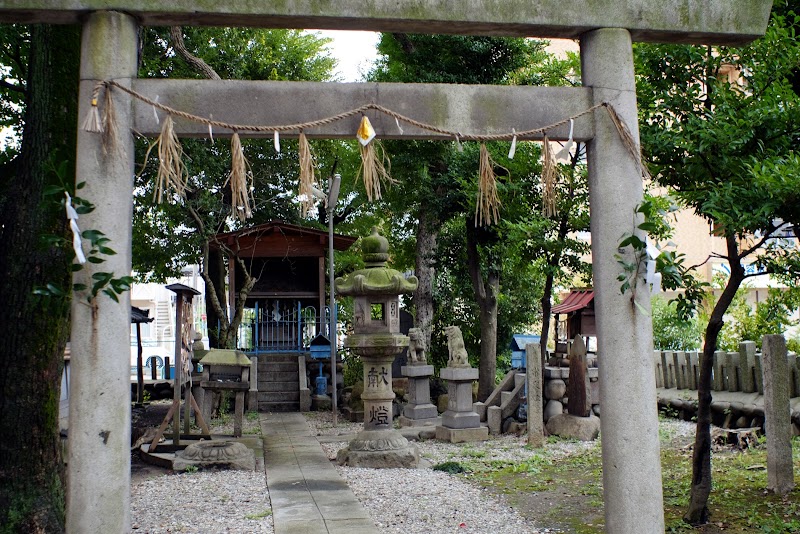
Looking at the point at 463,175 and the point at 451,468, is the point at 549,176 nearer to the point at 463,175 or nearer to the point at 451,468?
the point at 451,468

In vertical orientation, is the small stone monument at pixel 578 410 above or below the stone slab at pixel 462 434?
above

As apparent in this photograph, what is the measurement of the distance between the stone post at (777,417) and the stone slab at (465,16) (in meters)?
4.17

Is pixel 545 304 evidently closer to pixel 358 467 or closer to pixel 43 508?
pixel 358 467

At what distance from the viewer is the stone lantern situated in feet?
34.9

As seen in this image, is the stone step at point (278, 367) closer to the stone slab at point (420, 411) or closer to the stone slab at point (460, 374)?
the stone slab at point (420, 411)

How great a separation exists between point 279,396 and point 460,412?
7.22 m

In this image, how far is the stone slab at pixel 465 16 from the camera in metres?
4.70

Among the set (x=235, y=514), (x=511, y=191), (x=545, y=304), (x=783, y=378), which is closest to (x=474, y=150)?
(x=511, y=191)

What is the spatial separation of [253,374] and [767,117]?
1517 centimetres

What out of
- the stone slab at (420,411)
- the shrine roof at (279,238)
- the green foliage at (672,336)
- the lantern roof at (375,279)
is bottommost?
the stone slab at (420,411)

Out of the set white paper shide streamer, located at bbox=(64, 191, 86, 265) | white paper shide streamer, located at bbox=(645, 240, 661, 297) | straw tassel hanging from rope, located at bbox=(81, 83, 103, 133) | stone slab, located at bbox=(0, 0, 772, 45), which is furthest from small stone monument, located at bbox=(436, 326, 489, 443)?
straw tassel hanging from rope, located at bbox=(81, 83, 103, 133)

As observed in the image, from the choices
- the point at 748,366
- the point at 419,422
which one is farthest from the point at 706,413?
the point at 419,422

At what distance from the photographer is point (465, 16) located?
16.1 ft

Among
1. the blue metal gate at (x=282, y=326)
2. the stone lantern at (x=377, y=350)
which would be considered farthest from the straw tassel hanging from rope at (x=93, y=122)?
the blue metal gate at (x=282, y=326)
